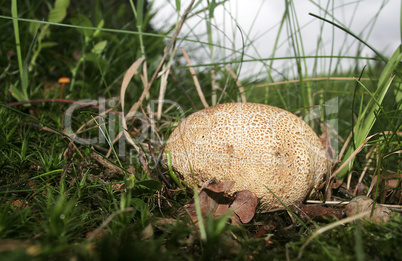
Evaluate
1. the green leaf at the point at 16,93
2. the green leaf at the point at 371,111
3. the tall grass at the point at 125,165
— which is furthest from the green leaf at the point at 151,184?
the green leaf at the point at 16,93

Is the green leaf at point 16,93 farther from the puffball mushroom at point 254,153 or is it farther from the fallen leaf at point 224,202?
the fallen leaf at point 224,202

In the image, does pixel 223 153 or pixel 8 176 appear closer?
pixel 223 153

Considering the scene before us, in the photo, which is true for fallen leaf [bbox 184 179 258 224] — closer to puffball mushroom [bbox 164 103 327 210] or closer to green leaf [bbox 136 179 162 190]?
puffball mushroom [bbox 164 103 327 210]

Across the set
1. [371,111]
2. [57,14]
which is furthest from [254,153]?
[57,14]

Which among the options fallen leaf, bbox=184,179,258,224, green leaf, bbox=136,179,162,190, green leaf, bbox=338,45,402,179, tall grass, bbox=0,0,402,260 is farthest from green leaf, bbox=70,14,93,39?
green leaf, bbox=338,45,402,179

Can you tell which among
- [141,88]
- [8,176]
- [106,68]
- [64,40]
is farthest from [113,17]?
[8,176]

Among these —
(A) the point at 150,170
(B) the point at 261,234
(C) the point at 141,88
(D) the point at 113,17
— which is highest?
(D) the point at 113,17

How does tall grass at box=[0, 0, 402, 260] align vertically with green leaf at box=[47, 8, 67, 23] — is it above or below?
below

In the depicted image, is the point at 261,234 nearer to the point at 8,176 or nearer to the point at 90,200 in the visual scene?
the point at 90,200
